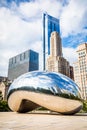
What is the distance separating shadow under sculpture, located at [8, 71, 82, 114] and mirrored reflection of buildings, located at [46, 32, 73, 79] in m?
135

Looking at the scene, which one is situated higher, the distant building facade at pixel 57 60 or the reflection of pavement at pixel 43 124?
the distant building facade at pixel 57 60

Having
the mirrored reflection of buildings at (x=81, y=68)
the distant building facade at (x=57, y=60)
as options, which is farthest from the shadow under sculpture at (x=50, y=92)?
the distant building facade at (x=57, y=60)

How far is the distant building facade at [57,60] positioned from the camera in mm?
153625

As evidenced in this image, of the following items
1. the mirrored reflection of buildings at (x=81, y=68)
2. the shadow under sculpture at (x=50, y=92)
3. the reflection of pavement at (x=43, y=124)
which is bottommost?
the reflection of pavement at (x=43, y=124)

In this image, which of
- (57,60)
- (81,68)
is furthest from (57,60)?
(81,68)

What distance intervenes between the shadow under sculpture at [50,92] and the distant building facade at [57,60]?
442 feet

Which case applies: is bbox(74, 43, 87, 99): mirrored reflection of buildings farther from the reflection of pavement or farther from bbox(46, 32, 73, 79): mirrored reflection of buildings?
the reflection of pavement

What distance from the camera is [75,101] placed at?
Result: 15547 millimetres

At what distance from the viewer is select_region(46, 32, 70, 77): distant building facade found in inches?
6048

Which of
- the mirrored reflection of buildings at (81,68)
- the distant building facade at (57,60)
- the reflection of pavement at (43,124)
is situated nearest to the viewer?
the reflection of pavement at (43,124)

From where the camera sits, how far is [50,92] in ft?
51.6

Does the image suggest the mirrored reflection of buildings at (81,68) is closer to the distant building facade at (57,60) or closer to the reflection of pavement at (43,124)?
the distant building facade at (57,60)

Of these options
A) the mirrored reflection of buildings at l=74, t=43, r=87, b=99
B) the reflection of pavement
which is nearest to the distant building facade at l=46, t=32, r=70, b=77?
the mirrored reflection of buildings at l=74, t=43, r=87, b=99

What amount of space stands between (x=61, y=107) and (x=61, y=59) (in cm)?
14214
